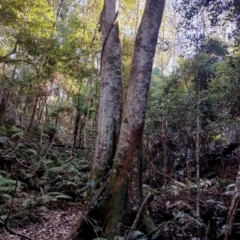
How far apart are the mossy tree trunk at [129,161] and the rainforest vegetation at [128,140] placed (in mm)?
15

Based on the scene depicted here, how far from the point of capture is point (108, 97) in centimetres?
536

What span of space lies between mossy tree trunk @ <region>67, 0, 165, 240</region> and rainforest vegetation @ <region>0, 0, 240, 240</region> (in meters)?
0.01

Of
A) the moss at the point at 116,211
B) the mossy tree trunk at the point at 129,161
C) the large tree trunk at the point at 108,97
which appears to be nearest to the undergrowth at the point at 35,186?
the large tree trunk at the point at 108,97

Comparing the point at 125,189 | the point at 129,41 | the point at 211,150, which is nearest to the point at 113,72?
the point at 125,189

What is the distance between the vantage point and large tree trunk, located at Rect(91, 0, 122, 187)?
5.15m

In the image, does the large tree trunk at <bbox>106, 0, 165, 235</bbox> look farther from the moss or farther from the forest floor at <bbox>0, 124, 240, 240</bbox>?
the forest floor at <bbox>0, 124, 240, 240</bbox>

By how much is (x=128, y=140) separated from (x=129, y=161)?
305mm

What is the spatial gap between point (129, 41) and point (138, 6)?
4.83 ft

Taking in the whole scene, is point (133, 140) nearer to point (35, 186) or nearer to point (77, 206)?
point (77, 206)

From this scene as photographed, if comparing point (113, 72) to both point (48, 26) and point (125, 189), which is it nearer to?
point (125, 189)

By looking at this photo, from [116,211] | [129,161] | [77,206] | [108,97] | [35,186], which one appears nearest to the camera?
[116,211]

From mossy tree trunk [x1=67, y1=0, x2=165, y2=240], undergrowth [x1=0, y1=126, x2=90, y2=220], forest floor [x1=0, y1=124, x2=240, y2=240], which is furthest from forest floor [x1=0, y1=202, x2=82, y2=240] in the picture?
mossy tree trunk [x1=67, y1=0, x2=165, y2=240]

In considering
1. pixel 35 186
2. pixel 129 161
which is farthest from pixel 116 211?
pixel 35 186

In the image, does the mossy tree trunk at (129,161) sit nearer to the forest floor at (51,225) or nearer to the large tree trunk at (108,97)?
the large tree trunk at (108,97)
